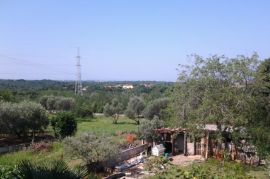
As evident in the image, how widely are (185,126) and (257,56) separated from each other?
23.1 feet

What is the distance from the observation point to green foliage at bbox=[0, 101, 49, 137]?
4028 centimetres

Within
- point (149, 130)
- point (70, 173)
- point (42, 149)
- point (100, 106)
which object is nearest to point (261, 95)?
point (149, 130)

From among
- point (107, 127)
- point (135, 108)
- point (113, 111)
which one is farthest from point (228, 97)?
point (113, 111)

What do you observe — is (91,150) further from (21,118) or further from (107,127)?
(107,127)

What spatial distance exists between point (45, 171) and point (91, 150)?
17.6 metres

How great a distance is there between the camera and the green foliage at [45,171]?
7356 millimetres

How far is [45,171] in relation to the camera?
745cm

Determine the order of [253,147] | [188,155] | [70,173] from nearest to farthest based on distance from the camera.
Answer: [70,173] < [253,147] < [188,155]

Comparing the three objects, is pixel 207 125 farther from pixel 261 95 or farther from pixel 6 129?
pixel 6 129

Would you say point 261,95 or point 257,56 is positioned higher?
point 257,56

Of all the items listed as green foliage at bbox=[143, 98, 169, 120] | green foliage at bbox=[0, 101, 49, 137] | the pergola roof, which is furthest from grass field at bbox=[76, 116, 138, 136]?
the pergola roof

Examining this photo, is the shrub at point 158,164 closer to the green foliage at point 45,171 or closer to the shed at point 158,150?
the green foliage at point 45,171

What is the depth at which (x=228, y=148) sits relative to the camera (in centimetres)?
2853

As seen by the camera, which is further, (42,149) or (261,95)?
(42,149)
